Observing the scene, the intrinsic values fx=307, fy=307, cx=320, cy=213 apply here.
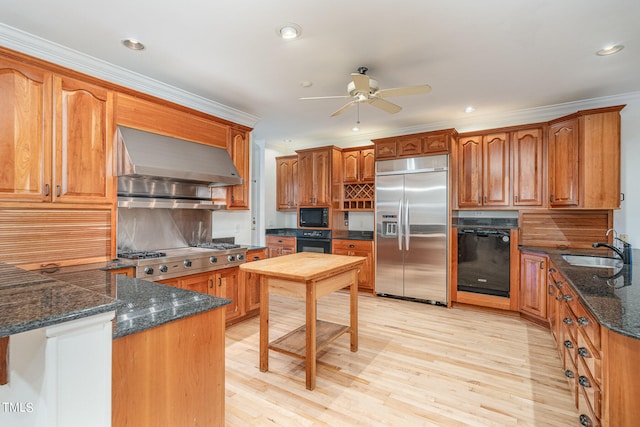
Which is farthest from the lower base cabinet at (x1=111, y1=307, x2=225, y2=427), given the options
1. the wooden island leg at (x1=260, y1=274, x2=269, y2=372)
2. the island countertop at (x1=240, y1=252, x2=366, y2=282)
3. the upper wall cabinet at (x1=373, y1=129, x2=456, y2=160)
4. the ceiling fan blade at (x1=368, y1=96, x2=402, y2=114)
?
the upper wall cabinet at (x1=373, y1=129, x2=456, y2=160)

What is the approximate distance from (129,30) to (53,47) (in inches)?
28.8

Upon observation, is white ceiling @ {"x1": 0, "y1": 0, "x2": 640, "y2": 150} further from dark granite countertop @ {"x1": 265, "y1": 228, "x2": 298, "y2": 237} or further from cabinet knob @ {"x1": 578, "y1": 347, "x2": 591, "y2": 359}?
dark granite countertop @ {"x1": 265, "y1": 228, "x2": 298, "y2": 237}

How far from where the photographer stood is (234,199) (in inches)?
155

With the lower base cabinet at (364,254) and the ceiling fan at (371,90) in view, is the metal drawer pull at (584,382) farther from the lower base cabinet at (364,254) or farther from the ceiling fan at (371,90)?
the lower base cabinet at (364,254)

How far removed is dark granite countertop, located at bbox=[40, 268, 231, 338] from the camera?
3.93 ft

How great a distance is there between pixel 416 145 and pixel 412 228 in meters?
1.21

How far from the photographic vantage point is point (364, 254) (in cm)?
494

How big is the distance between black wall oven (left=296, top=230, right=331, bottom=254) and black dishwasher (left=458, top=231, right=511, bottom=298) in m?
2.10

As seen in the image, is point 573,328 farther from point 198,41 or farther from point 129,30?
point 129,30

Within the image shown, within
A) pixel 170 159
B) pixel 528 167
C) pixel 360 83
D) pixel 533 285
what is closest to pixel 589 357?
pixel 360 83

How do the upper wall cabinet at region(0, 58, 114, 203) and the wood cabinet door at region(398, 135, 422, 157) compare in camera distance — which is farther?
Result: the wood cabinet door at region(398, 135, 422, 157)

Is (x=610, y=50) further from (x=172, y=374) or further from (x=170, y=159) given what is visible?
(x=170, y=159)

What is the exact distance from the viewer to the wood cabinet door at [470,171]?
4301mm

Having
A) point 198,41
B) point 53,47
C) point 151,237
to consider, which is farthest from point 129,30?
point 151,237
